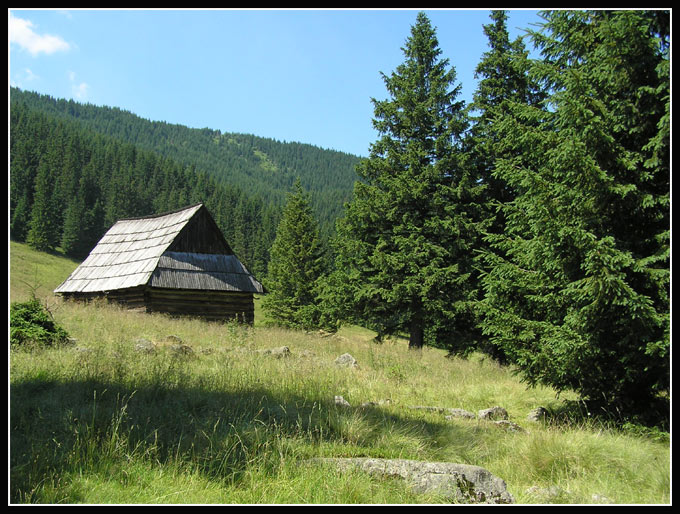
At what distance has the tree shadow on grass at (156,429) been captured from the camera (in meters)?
3.88

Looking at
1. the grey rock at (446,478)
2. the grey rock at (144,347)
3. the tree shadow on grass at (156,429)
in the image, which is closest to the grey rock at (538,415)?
the tree shadow on grass at (156,429)

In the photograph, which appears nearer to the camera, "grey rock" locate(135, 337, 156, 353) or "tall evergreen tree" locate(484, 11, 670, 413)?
"tall evergreen tree" locate(484, 11, 670, 413)

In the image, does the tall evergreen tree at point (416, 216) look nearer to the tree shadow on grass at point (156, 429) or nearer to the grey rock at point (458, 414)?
the grey rock at point (458, 414)

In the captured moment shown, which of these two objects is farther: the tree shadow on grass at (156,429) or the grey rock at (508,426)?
the grey rock at (508,426)

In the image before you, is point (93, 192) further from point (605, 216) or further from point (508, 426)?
point (605, 216)

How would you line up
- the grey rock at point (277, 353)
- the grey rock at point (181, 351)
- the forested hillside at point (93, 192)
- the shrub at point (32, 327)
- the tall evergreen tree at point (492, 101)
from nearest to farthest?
the shrub at point (32, 327) < the grey rock at point (181, 351) < the grey rock at point (277, 353) < the tall evergreen tree at point (492, 101) < the forested hillside at point (93, 192)

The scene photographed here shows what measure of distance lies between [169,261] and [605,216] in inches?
797

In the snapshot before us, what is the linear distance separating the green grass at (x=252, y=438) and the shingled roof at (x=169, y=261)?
14.1 meters

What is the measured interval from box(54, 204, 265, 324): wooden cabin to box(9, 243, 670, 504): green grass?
14.0m

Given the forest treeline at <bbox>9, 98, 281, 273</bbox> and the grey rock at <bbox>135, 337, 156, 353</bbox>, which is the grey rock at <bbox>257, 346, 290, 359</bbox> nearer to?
the grey rock at <bbox>135, 337, 156, 353</bbox>

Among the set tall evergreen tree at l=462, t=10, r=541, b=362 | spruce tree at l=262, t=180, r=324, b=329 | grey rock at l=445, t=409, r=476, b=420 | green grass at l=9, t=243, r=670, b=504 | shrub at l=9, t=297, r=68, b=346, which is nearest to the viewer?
green grass at l=9, t=243, r=670, b=504

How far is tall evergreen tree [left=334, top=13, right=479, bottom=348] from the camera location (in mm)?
17047

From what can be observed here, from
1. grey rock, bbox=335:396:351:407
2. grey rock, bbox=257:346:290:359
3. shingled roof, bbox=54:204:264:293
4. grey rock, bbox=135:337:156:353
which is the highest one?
shingled roof, bbox=54:204:264:293

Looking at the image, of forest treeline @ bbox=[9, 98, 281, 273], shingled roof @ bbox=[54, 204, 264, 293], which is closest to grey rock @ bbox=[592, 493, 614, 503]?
shingled roof @ bbox=[54, 204, 264, 293]
